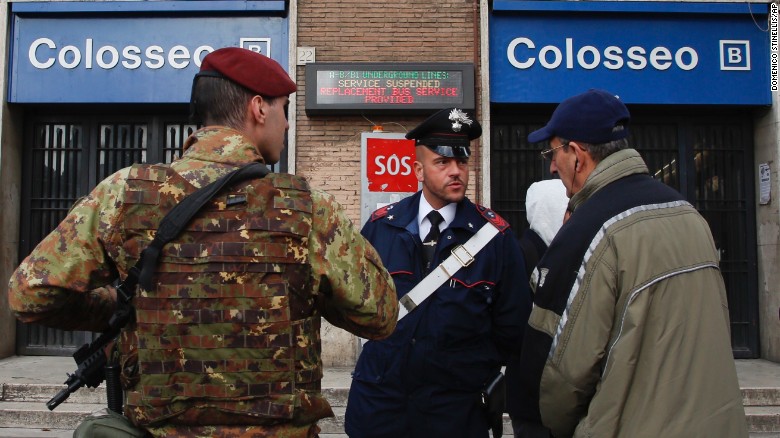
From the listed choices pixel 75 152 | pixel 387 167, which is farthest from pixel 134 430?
pixel 75 152

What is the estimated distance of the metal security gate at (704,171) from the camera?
9.08m

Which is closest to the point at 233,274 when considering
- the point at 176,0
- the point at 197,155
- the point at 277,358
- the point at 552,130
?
the point at 277,358

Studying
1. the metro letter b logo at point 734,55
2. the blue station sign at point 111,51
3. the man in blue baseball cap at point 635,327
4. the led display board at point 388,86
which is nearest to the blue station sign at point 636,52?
the metro letter b logo at point 734,55

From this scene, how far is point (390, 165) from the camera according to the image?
815 cm

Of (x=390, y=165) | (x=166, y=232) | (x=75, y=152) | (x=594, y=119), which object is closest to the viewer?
(x=166, y=232)

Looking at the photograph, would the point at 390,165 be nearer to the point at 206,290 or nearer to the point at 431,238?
the point at 431,238

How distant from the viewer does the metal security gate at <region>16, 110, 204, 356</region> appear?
9.12 m

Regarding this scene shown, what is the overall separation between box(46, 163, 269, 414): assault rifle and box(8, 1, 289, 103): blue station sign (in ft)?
23.9

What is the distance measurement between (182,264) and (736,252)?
361 inches

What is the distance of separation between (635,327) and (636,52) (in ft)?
25.5

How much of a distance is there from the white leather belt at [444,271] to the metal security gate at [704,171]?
6.24m

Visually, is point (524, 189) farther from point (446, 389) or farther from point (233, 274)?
point (233, 274)

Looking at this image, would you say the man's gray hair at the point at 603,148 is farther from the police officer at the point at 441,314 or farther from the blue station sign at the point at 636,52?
the blue station sign at the point at 636,52

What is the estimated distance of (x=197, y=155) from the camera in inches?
72.9
